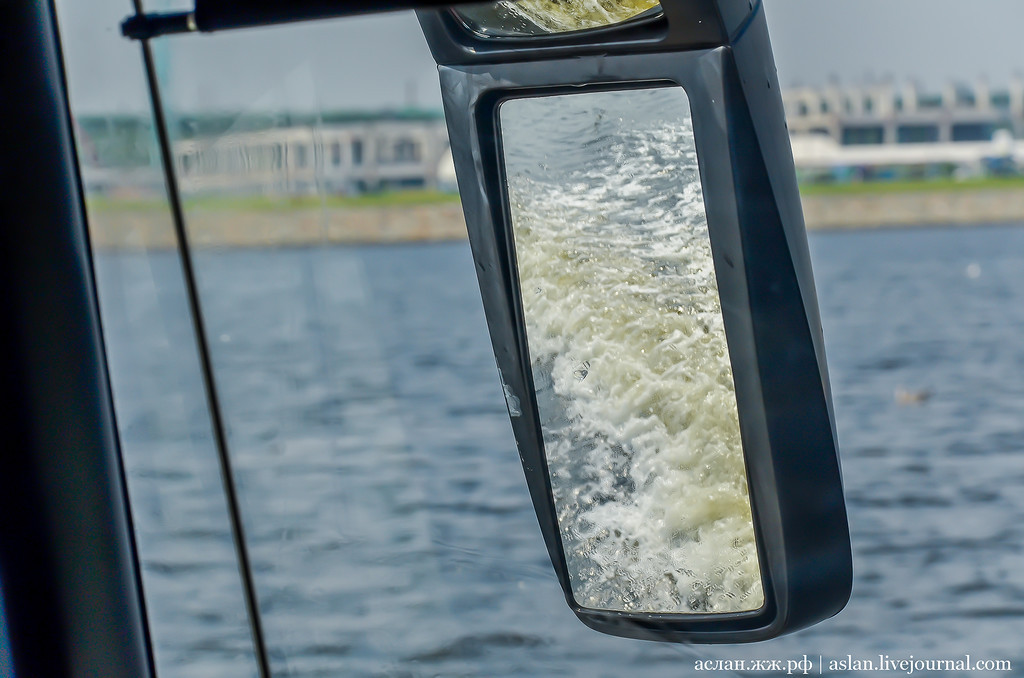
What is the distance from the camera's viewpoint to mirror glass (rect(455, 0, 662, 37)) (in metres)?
0.70

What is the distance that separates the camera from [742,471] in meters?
0.77

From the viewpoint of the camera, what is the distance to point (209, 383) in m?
0.89

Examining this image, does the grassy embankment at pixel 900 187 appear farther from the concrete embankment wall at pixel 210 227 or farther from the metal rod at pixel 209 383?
the metal rod at pixel 209 383

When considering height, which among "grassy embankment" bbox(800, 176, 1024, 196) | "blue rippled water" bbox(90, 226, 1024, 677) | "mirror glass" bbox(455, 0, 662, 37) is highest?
"mirror glass" bbox(455, 0, 662, 37)

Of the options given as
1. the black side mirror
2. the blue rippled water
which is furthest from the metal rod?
the black side mirror

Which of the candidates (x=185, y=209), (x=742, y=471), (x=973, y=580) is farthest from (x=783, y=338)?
(x=973, y=580)

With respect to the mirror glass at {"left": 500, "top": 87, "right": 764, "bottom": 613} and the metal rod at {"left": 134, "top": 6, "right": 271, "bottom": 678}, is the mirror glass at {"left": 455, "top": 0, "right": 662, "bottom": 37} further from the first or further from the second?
the metal rod at {"left": 134, "top": 6, "right": 271, "bottom": 678}

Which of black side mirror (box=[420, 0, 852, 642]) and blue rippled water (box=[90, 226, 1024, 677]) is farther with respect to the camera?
blue rippled water (box=[90, 226, 1024, 677])

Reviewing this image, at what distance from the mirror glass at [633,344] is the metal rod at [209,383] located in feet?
0.90

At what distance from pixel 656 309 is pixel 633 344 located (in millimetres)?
35

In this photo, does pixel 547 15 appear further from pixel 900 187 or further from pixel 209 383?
pixel 900 187

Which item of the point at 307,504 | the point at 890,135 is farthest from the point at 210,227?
the point at 890,135

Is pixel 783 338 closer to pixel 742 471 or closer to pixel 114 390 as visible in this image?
pixel 742 471

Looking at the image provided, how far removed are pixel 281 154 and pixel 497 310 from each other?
279mm
